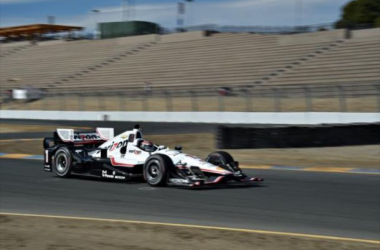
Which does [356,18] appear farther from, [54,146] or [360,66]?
[54,146]

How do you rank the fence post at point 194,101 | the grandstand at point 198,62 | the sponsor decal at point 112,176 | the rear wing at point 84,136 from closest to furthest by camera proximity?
the sponsor decal at point 112,176, the rear wing at point 84,136, the fence post at point 194,101, the grandstand at point 198,62

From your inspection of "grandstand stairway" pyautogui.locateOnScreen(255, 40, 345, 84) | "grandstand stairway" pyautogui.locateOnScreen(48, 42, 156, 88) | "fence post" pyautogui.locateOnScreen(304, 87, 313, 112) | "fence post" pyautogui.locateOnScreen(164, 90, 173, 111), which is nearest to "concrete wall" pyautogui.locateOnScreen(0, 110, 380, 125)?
"fence post" pyautogui.locateOnScreen(304, 87, 313, 112)

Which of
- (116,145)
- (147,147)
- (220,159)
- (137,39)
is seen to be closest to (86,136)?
(116,145)

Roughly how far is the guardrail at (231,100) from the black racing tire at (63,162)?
15.1 m

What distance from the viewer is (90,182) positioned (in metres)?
12.0

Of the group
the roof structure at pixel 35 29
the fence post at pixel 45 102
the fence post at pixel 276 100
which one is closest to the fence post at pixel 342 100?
the fence post at pixel 276 100

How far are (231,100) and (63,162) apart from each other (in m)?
18.3

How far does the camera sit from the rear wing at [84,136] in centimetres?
1272

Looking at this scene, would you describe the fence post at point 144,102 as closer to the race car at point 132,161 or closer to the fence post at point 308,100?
the fence post at point 308,100

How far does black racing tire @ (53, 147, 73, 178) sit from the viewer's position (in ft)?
39.9

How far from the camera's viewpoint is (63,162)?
40.7ft

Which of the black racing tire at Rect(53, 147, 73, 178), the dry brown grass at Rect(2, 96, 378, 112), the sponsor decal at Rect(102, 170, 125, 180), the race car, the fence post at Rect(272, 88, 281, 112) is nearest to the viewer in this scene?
the race car

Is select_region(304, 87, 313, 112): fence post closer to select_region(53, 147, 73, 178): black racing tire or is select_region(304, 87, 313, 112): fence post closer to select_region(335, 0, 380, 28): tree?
select_region(53, 147, 73, 178): black racing tire

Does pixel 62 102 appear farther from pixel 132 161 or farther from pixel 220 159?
pixel 220 159
